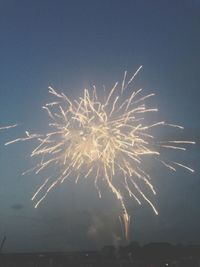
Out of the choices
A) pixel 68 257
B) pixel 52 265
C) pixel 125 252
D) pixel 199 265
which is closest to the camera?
pixel 199 265

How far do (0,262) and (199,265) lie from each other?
25.0m

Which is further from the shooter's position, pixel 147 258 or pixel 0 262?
pixel 147 258

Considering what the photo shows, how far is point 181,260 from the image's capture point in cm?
6266

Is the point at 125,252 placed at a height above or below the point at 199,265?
above

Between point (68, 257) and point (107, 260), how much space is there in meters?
5.88

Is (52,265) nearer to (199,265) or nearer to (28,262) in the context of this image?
(28,262)

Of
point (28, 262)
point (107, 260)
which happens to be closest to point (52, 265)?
point (28, 262)

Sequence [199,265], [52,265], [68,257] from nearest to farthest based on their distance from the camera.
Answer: [199,265]
[52,265]
[68,257]

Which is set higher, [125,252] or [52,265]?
[125,252]

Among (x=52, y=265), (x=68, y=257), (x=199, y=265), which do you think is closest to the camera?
(x=199, y=265)

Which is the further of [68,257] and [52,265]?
[68,257]

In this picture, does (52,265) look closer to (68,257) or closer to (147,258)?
(68,257)

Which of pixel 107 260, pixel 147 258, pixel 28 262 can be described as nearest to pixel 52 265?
pixel 28 262

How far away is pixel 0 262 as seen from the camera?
201 ft
